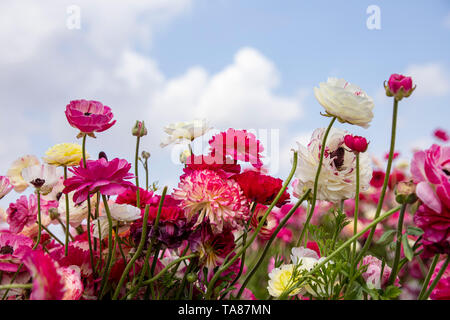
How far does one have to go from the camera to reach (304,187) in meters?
0.49

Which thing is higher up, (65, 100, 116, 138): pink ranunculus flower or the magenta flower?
(65, 100, 116, 138): pink ranunculus flower

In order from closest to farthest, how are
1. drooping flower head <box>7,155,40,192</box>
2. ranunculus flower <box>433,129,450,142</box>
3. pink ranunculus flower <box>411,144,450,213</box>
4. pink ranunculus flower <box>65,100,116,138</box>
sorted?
pink ranunculus flower <box>411,144,450,213</box> < pink ranunculus flower <box>65,100,116,138</box> < drooping flower head <box>7,155,40,192</box> < ranunculus flower <box>433,129,450,142</box>

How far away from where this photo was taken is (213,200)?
421 millimetres

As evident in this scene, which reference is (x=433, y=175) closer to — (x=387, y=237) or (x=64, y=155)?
(x=387, y=237)

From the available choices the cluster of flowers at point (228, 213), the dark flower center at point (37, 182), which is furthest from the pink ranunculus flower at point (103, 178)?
the dark flower center at point (37, 182)

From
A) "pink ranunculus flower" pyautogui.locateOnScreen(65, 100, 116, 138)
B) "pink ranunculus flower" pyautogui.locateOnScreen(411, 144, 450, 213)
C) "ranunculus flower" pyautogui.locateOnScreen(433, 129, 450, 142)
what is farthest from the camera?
"ranunculus flower" pyautogui.locateOnScreen(433, 129, 450, 142)

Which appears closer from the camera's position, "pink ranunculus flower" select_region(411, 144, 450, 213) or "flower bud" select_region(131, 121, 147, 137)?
"pink ranunculus flower" select_region(411, 144, 450, 213)

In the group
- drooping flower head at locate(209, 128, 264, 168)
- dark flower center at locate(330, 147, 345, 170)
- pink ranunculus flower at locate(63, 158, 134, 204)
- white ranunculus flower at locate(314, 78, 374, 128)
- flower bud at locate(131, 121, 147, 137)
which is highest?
white ranunculus flower at locate(314, 78, 374, 128)

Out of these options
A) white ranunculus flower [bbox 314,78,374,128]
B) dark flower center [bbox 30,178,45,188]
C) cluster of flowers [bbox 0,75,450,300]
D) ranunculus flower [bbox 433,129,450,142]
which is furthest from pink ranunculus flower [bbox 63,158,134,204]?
ranunculus flower [bbox 433,129,450,142]

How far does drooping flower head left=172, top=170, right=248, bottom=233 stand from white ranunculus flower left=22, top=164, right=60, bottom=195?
0.67 ft

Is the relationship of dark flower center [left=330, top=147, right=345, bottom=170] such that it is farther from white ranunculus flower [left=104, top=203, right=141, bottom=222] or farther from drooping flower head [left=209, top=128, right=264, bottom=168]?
A: white ranunculus flower [left=104, top=203, right=141, bottom=222]

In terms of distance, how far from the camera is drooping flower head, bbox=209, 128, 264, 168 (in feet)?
1.58

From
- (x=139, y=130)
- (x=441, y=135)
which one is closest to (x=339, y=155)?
(x=139, y=130)
